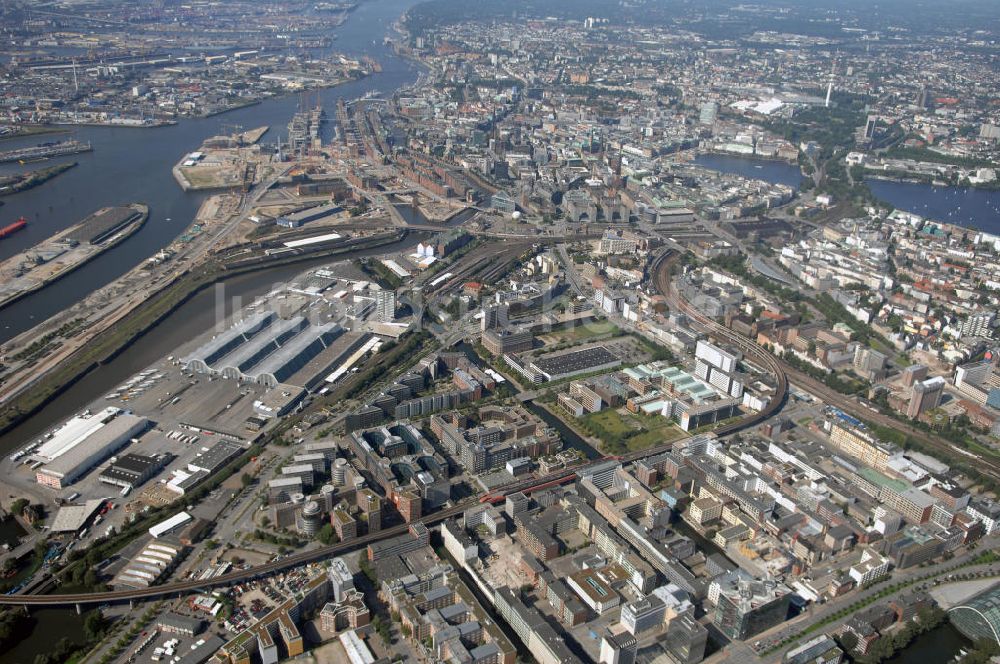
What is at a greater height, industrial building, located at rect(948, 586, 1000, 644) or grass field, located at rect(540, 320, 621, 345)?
industrial building, located at rect(948, 586, 1000, 644)

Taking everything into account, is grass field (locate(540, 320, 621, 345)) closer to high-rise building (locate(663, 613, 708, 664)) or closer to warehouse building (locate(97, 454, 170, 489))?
warehouse building (locate(97, 454, 170, 489))

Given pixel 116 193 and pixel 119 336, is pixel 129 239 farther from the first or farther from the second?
pixel 119 336

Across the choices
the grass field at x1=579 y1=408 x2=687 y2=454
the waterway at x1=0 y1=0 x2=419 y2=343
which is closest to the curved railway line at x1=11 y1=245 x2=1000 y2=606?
the grass field at x1=579 y1=408 x2=687 y2=454

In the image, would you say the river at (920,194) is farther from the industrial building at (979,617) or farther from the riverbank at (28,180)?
the riverbank at (28,180)

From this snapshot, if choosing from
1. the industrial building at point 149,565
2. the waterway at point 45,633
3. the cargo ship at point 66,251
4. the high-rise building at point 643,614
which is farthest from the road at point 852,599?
the cargo ship at point 66,251

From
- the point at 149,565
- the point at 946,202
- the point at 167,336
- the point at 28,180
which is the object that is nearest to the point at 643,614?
the point at 149,565
